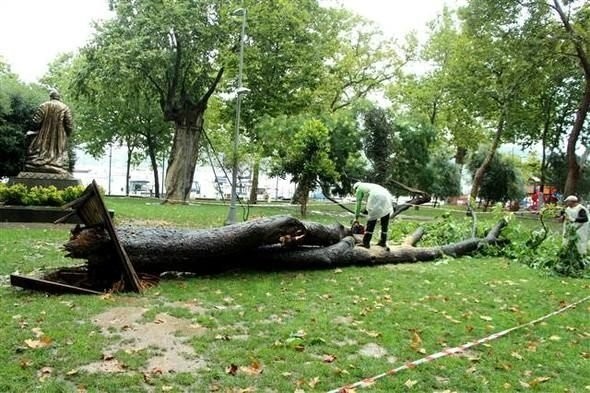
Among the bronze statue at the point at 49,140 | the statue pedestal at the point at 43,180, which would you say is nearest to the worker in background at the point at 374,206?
the statue pedestal at the point at 43,180

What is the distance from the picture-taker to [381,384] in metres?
4.25

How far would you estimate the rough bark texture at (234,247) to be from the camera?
277 inches

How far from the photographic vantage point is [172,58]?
27562 mm

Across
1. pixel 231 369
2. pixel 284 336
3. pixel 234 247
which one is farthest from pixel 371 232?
pixel 231 369

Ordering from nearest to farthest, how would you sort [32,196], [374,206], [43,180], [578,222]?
[374,206] < [578,222] < [32,196] < [43,180]

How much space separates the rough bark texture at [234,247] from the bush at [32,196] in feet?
25.0

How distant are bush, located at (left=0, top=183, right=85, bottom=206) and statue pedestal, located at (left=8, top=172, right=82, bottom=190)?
1.01m

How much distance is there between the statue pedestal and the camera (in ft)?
50.5

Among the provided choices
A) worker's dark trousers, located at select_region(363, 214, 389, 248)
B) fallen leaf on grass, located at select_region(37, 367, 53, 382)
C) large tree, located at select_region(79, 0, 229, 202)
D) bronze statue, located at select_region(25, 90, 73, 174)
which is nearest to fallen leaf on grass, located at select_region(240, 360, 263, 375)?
fallen leaf on grass, located at select_region(37, 367, 53, 382)

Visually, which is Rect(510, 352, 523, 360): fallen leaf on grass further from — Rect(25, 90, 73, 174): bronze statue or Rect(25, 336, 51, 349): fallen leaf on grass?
Rect(25, 90, 73, 174): bronze statue

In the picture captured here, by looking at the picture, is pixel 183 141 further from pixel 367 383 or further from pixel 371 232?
pixel 367 383

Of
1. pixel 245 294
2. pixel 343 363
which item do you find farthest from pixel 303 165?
pixel 343 363

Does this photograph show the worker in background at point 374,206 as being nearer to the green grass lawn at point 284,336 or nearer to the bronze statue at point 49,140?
the green grass lawn at point 284,336

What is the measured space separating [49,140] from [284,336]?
1317 centimetres
